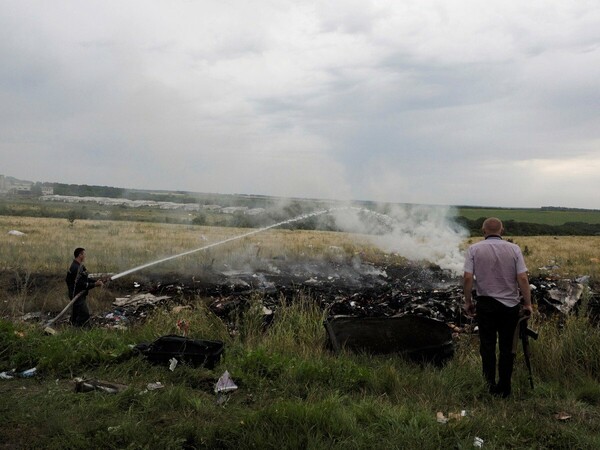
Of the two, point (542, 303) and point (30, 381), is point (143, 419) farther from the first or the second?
point (542, 303)

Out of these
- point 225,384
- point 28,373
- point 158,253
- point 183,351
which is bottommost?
point 158,253

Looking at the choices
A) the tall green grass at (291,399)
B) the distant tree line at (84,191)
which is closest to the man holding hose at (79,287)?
the tall green grass at (291,399)

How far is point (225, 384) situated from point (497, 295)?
3038mm

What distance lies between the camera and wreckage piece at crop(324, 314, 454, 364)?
634 cm

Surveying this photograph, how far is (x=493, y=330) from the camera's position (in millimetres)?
5305

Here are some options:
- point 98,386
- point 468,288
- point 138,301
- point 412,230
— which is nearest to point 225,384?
point 98,386

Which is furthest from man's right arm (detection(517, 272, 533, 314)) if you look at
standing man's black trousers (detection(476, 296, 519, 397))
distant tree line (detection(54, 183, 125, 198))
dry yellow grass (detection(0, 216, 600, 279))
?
distant tree line (detection(54, 183, 125, 198))

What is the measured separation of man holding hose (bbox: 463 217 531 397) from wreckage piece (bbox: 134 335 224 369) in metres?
2.98

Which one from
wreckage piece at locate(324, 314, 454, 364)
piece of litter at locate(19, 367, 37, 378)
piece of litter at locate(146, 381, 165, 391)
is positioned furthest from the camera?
wreckage piece at locate(324, 314, 454, 364)

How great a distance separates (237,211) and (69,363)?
2750 cm

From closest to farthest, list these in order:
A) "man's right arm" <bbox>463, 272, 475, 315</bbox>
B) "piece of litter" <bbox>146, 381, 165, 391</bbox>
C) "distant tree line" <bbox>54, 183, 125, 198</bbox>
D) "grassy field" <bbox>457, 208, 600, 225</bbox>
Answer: "piece of litter" <bbox>146, 381, 165, 391</bbox>, "man's right arm" <bbox>463, 272, 475, 315</bbox>, "distant tree line" <bbox>54, 183, 125, 198</bbox>, "grassy field" <bbox>457, 208, 600, 225</bbox>

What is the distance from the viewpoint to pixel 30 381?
16.6 feet

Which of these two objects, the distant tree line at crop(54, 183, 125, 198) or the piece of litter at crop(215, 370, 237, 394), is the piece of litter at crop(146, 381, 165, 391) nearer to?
the piece of litter at crop(215, 370, 237, 394)

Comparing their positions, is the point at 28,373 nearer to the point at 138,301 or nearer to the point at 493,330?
the point at 493,330
